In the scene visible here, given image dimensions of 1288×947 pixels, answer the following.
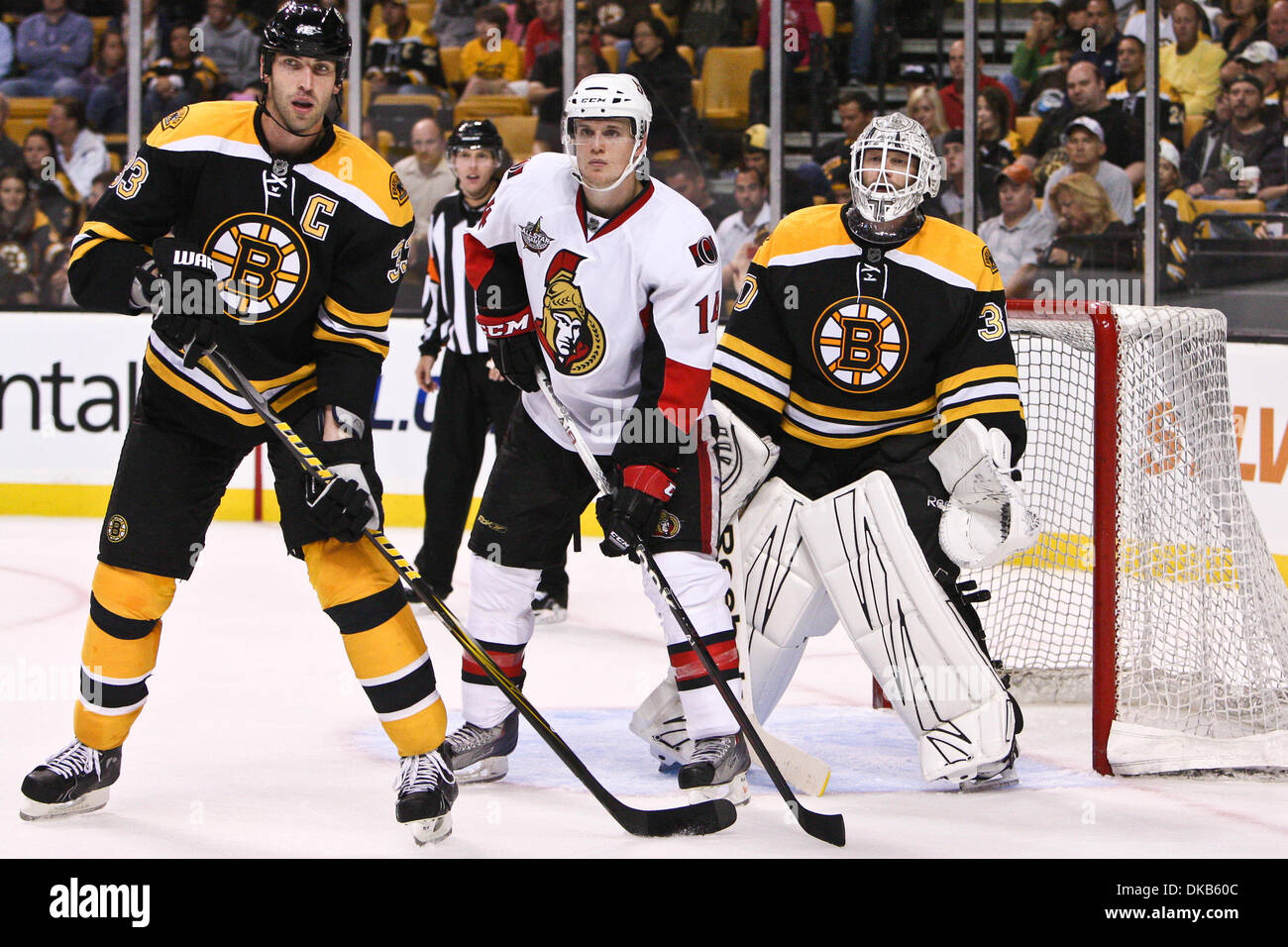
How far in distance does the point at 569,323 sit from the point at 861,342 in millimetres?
531

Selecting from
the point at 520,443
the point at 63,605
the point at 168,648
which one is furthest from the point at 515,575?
the point at 63,605

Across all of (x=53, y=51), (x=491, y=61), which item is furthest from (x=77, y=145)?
(x=491, y=61)

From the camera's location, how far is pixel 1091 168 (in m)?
5.74

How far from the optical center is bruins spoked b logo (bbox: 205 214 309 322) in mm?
2486

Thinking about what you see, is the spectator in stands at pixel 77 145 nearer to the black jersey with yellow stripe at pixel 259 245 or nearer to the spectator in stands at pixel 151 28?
the spectator in stands at pixel 151 28

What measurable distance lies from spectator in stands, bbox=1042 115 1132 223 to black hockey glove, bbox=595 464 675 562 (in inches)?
134

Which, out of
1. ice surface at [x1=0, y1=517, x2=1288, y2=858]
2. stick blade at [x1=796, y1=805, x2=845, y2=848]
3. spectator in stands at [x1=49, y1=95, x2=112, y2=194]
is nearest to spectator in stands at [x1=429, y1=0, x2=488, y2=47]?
spectator in stands at [x1=49, y1=95, x2=112, y2=194]

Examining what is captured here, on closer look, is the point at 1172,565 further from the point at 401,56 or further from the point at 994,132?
the point at 401,56

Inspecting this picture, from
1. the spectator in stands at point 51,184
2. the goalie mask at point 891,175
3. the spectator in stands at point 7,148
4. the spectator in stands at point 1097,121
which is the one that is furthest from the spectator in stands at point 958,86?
the spectator in stands at point 7,148

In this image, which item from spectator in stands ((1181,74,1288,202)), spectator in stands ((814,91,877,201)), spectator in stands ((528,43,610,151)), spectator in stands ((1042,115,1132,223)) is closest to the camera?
spectator in stands ((1181,74,1288,202))

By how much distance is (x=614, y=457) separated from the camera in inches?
112

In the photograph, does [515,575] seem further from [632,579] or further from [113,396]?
[113,396]
